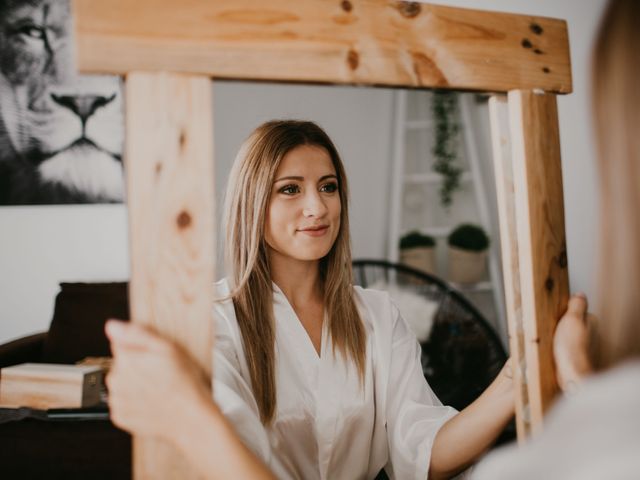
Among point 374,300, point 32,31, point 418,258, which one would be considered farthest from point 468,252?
point 32,31

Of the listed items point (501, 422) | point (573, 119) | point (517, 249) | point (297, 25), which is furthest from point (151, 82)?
point (573, 119)

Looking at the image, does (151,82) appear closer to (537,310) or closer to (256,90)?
(256,90)

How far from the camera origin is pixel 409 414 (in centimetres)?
101

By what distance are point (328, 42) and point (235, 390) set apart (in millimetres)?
575

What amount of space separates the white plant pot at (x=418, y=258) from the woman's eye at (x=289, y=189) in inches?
54.1

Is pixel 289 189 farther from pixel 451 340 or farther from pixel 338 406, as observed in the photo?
pixel 451 340

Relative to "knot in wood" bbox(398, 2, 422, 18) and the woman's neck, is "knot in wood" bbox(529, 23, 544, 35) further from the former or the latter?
the woman's neck

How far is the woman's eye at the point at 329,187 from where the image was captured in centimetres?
110

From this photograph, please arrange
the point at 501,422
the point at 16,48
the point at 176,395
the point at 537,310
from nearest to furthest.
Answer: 1. the point at 176,395
2. the point at 537,310
3. the point at 501,422
4. the point at 16,48

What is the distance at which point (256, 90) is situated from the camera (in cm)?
103

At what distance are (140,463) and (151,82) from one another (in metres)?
0.45

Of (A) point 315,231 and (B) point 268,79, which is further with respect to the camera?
(A) point 315,231

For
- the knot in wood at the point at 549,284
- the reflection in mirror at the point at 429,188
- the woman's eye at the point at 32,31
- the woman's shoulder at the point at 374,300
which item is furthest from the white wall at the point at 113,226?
the knot in wood at the point at 549,284

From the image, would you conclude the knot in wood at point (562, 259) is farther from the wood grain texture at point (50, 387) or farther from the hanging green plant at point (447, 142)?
the hanging green plant at point (447, 142)
